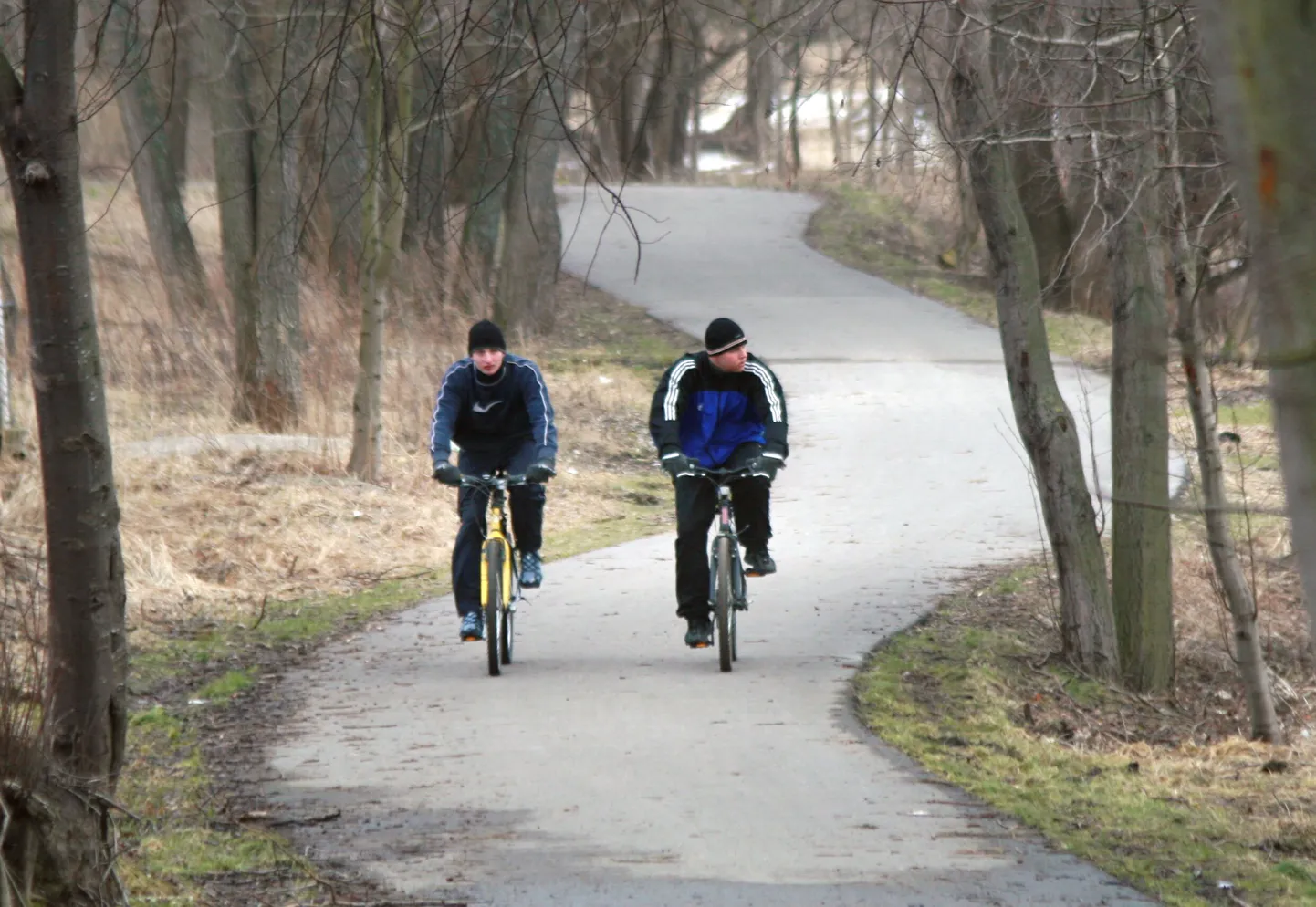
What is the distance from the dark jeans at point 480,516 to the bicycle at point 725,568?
1011 mm

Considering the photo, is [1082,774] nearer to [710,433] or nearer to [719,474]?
[719,474]

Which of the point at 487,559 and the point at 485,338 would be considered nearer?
the point at 487,559

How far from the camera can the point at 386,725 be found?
27.8ft

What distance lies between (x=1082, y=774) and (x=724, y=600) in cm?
224

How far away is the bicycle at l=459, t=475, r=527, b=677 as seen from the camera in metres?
9.44

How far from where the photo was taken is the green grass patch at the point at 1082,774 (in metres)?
Result: 6.37

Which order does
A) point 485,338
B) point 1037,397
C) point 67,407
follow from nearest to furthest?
point 67,407
point 485,338
point 1037,397

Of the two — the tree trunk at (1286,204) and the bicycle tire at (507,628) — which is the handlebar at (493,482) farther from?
the tree trunk at (1286,204)

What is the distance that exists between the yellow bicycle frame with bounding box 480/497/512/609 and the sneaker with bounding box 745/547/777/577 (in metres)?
1.37

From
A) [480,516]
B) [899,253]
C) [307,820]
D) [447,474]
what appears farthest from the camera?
[899,253]

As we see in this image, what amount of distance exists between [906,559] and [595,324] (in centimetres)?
1417

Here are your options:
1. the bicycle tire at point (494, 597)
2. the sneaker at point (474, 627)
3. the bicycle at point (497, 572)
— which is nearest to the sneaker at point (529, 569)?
the bicycle at point (497, 572)

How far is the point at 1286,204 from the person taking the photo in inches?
84.0

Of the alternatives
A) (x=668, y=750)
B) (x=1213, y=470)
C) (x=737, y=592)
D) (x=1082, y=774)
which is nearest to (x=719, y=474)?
(x=737, y=592)
